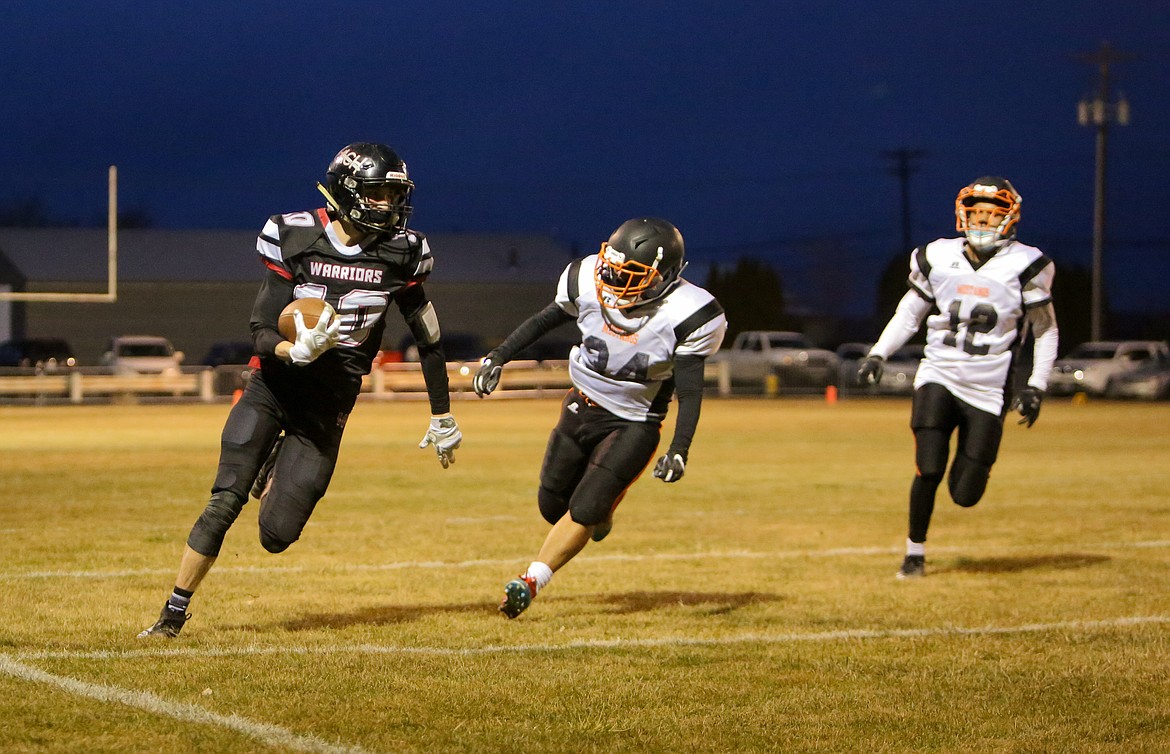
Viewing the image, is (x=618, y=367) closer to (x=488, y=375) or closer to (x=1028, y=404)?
(x=488, y=375)

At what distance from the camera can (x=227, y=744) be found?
15.2 ft

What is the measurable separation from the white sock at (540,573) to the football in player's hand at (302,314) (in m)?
1.44

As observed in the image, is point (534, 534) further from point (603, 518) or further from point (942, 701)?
point (942, 701)

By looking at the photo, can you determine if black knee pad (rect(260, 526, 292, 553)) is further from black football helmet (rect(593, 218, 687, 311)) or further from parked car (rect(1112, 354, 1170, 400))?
parked car (rect(1112, 354, 1170, 400))

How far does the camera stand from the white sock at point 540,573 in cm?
678

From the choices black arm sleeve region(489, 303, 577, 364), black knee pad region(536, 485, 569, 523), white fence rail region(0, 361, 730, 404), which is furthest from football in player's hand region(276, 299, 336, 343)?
white fence rail region(0, 361, 730, 404)

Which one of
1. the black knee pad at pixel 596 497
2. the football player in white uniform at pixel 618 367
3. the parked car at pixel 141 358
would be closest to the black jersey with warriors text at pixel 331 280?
the football player in white uniform at pixel 618 367

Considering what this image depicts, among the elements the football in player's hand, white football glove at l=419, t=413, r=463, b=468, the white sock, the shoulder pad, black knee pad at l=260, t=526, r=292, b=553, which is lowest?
the white sock

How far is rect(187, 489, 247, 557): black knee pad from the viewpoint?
627 cm

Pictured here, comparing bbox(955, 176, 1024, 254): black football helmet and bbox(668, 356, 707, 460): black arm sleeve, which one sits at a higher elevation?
bbox(955, 176, 1024, 254): black football helmet

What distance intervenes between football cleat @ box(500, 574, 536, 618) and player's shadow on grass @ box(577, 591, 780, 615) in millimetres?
716

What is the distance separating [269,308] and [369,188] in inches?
24.1

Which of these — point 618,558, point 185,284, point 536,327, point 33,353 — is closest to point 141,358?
point 33,353

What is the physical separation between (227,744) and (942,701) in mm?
2377
